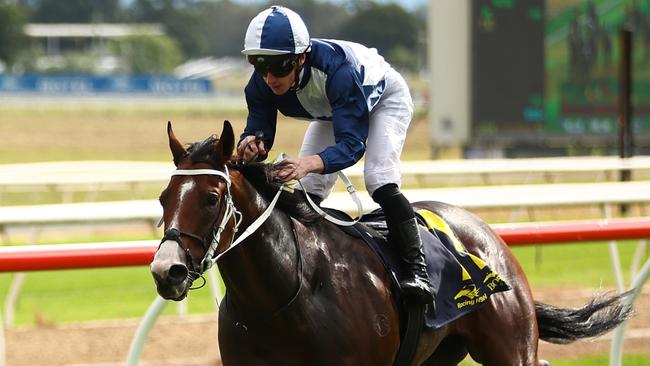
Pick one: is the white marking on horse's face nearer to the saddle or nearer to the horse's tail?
the saddle

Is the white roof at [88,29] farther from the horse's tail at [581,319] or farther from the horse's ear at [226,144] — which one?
the horse's ear at [226,144]

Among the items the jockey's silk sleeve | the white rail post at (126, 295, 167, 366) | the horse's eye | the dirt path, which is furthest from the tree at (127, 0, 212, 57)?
the horse's eye

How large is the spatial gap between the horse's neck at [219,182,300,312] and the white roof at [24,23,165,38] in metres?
71.9

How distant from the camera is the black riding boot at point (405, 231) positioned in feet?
12.5

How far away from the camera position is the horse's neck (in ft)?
11.2

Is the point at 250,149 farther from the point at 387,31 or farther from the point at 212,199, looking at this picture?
the point at 387,31

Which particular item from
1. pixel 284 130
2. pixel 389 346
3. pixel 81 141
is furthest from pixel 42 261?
pixel 284 130

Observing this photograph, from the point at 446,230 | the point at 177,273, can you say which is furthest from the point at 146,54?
the point at 177,273

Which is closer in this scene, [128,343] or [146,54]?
[128,343]

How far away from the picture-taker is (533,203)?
698cm

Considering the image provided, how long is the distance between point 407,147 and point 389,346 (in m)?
24.7

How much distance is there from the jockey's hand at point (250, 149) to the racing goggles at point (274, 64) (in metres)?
0.21

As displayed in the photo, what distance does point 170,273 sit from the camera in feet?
9.77

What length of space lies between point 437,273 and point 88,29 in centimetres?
7941
